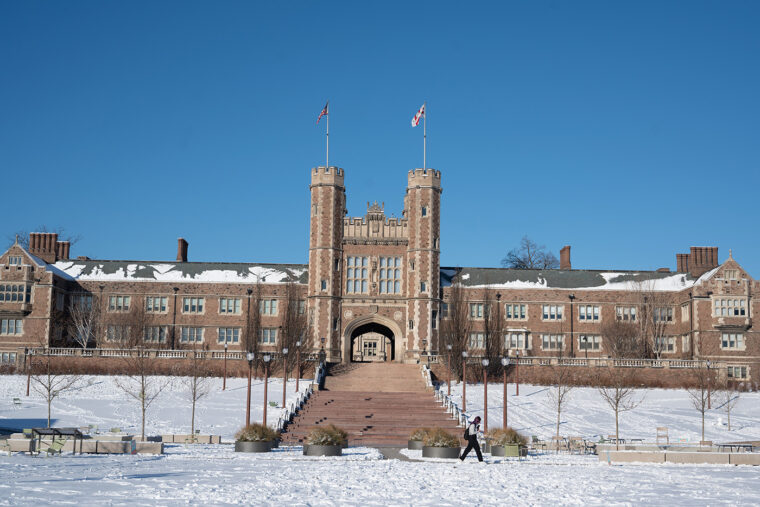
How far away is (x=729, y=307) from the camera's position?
58.4 m

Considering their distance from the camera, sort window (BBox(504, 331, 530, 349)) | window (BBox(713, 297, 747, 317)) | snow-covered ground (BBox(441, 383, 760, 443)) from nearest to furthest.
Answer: snow-covered ground (BBox(441, 383, 760, 443))
window (BBox(713, 297, 747, 317))
window (BBox(504, 331, 530, 349))

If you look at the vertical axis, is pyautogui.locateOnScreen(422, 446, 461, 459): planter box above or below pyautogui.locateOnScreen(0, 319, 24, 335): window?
below

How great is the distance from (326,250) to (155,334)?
1352cm

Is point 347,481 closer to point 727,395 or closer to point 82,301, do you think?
point 727,395

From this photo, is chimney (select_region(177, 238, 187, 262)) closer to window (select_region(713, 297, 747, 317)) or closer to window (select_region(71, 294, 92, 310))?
window (select_region(71, 294, 92, 310))

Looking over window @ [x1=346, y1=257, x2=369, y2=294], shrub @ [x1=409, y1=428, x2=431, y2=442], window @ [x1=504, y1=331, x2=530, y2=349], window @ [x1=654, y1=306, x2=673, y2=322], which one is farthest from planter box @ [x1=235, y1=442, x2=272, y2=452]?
window @ [x1=654, y1=306, x2=673, y2=322]

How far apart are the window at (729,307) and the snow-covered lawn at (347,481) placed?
34.6m

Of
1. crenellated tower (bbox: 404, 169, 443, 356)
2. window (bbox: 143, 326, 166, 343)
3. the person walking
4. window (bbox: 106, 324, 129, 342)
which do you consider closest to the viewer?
the person walking

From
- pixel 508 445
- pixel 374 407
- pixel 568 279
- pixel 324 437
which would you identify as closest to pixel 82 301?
pixel 374 407

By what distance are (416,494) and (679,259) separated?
5231 cm

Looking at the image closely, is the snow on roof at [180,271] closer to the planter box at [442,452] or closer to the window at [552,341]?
the window at [552,341]

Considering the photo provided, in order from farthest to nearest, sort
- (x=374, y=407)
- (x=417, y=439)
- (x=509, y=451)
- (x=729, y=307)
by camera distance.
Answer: (x=729, y=307) < (x=374, y=407) < (x=417, y=439) < (x=509, y=451)

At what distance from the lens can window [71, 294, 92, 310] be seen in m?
62.6

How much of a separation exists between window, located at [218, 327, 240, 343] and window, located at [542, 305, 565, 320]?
21.5 meters
